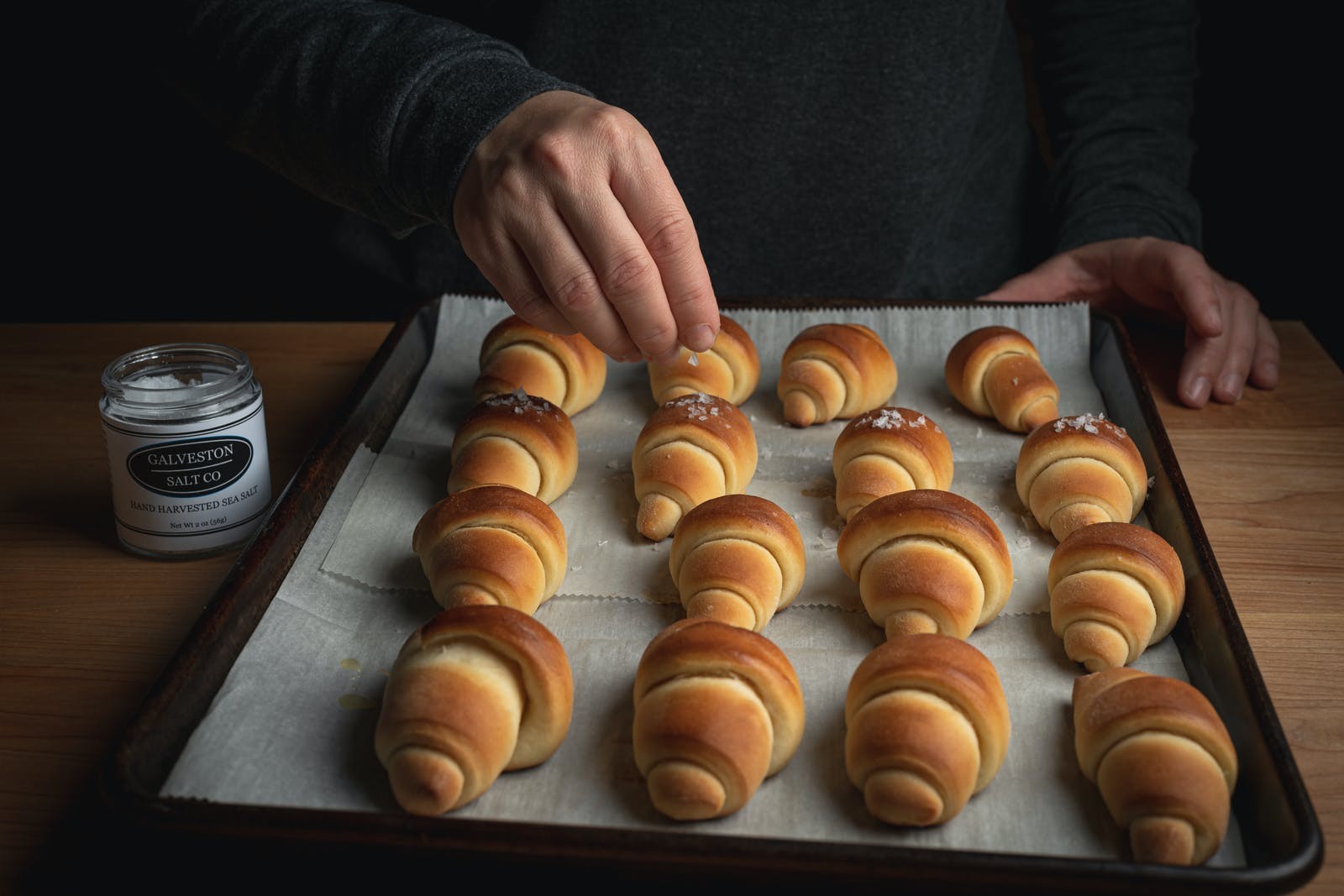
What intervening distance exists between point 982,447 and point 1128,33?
3.29 ft

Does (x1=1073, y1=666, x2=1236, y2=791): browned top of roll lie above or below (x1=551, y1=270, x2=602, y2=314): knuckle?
below

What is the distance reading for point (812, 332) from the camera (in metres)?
1.54

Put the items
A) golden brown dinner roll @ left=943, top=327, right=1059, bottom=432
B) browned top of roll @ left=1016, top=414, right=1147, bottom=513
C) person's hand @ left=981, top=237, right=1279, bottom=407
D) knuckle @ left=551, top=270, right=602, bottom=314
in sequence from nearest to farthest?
knuckle @ left=551, top=270, right=602, bottom=314 < browned top of roll @ left=1016, top=414, right=1147, bottom=513 < golden brown dinner roll @ left=943, top=327, right=1059, bottom=432 < person's hand @ left=981, top=237, right=1279, bottom=407

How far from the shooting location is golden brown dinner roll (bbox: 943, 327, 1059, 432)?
1.45 m

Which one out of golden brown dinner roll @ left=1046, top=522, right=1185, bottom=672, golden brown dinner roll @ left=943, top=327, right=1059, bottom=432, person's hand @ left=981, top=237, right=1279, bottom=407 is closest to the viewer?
golden brown dinner roll @ left=1046, top=522, right=1185, bottom=672

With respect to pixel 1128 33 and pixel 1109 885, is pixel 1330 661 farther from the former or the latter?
pixel 1128 33

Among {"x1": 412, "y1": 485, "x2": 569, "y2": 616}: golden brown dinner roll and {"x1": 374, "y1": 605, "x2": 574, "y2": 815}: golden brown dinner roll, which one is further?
{"x1": 412, "y1": 485, "x2": 569, "y2": 616}: golden brown dinner roll

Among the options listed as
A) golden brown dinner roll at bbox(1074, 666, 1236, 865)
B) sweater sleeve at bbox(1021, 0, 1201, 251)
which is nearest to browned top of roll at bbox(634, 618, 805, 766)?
golden brown dinner roll at bbox(1074, 666, 1236, 865)

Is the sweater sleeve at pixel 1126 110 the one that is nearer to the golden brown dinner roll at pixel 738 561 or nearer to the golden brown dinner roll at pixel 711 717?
the golden brown dinner roll at pixel 738 561

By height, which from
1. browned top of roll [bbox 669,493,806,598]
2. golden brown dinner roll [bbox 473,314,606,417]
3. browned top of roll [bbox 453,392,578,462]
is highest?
browned top of roll [bbox 669,493,806,598]

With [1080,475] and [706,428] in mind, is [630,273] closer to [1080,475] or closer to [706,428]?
[706,428]

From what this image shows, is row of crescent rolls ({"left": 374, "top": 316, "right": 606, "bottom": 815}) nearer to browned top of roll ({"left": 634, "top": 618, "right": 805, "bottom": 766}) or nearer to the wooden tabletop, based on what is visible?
browned top of roll ({"left": 634, "top": 618, "right": 805, "bottom": 766})

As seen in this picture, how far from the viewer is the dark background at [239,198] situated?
89.5 inches

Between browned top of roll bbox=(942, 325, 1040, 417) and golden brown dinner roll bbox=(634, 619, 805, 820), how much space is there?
69 centimetres
